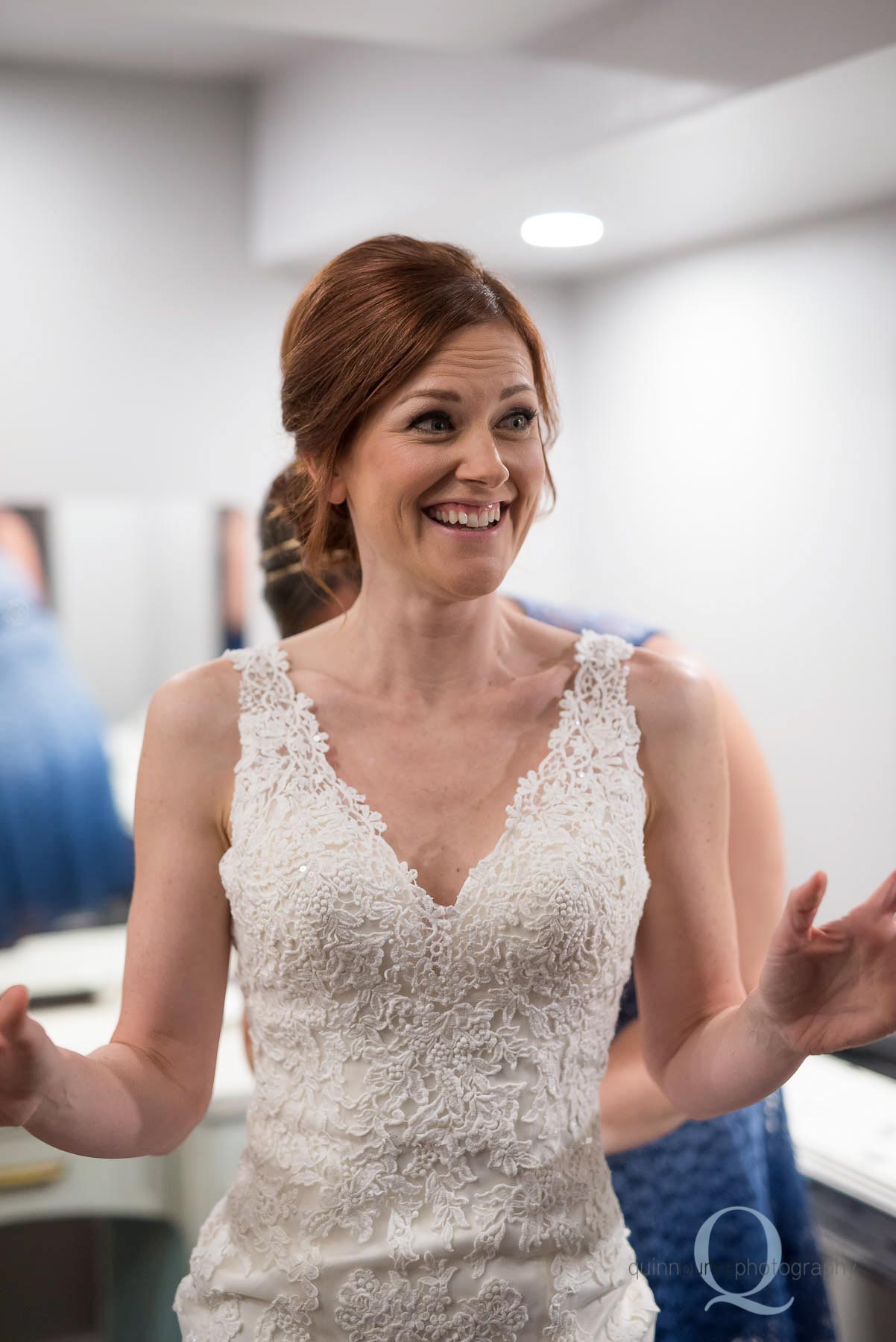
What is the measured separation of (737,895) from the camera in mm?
1414

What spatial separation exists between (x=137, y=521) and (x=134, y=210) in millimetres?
709

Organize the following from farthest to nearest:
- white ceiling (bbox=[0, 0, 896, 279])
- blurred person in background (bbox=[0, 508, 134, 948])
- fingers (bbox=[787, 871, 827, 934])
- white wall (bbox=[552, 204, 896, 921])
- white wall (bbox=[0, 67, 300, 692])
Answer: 1. white wall (bbox=[0, 67, 300, 692])
2. blurred person in background (bbox=[0, 508, 134, 948])
3. white wall (bbox=[552, 204, 896, 921])
4. white ceiling (bbox=[0, 0, 896, 279])
5. fingers (bbox=[787, 871, 827, 934])

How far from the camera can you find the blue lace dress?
1.42 metres

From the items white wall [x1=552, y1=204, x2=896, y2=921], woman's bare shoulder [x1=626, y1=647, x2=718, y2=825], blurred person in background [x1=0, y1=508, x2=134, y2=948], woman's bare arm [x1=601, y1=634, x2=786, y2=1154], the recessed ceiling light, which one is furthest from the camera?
blurred person in background [x1=0, y1=508, x2=134, y2=948]

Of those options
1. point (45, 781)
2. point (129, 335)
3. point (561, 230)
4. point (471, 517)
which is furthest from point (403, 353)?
point (129, 335)

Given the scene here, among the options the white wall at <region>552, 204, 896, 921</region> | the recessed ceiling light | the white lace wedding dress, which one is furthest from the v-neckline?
the recessed ceiling light

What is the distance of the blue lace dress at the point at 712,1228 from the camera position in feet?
4.67

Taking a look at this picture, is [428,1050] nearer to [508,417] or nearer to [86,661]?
[508,417]

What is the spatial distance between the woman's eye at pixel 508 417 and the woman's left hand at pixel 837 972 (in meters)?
0.46

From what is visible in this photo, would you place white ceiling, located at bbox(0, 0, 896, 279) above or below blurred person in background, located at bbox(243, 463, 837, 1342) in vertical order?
above

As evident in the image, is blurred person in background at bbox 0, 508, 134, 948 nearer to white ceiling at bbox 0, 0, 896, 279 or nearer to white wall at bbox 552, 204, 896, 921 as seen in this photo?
white ceiling at bbox 0, 0, 896, 279

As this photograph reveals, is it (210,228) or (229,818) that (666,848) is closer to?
(229,818)

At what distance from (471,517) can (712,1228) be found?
0.87m

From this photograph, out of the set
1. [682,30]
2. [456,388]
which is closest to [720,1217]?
[456,388]
